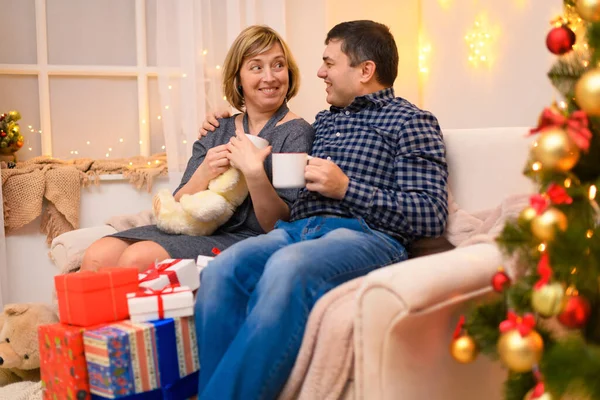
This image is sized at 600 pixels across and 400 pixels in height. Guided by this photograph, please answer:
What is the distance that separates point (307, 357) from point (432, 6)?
8.96 ft

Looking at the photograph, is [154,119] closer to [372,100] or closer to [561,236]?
[372,100]

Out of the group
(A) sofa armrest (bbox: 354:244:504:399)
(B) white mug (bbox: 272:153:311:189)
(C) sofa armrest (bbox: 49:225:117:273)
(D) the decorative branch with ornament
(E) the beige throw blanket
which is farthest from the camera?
(D) the decorative branch with ornament

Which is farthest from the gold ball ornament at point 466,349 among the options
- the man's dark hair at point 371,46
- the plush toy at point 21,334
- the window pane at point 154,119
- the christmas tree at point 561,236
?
the window pane at point 154,119

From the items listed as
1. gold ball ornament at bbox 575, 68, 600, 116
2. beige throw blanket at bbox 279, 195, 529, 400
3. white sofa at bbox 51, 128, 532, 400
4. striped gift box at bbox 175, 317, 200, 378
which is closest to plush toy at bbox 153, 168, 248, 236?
striped gift box at bbox 175, 317, 200, 378

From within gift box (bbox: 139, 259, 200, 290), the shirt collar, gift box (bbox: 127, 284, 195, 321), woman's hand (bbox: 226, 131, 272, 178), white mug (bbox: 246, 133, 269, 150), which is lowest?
gift box (bbox: 127, 284, 195, 321)

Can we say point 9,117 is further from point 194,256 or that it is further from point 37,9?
point 194,256

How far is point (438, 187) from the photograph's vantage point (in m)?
1.82

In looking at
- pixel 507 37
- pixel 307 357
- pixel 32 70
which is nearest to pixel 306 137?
pixel 307 357

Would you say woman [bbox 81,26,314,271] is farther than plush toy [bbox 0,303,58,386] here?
No

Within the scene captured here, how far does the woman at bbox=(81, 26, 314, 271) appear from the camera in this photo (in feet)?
6.29

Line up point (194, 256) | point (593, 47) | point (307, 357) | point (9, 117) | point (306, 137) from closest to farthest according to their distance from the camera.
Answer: point (593, 47), point (307, 357), point (194, 256), point (306, 137), point (9, 117)

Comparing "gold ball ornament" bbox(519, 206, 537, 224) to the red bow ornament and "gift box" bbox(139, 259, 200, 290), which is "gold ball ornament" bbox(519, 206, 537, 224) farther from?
"gift box" bbox(139, 259, 200, 290)

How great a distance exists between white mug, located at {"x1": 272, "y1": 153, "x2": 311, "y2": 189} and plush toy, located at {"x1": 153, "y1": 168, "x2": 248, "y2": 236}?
320 millimetres

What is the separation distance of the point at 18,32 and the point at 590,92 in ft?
9.83
